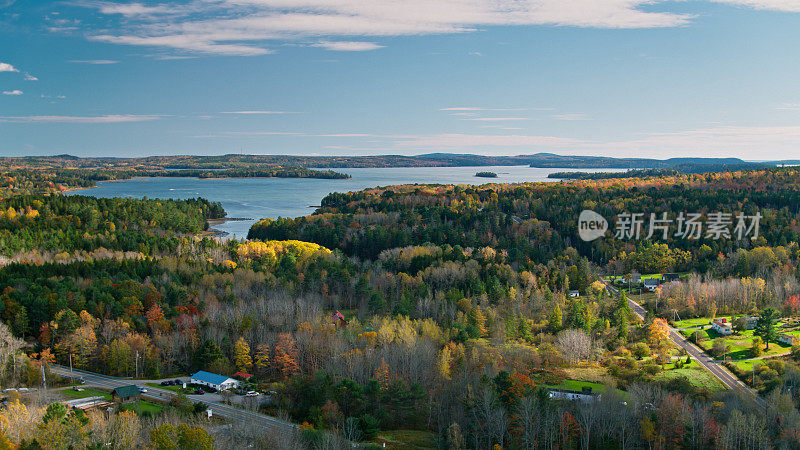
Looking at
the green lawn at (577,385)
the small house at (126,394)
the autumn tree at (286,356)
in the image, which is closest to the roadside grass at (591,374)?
the green lawn at (577,385)

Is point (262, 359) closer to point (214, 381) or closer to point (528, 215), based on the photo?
point (214, 381)

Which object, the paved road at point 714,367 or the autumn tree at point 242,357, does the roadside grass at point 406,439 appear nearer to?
the autumn tree at point 242,357

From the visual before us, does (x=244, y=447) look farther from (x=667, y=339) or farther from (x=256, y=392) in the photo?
(x=667, y=339)

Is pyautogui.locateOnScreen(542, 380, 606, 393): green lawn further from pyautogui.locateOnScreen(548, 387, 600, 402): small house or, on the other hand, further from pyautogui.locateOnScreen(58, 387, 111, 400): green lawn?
pyautogui.locateOnScreen(58, 387, 111, 400): green lawn

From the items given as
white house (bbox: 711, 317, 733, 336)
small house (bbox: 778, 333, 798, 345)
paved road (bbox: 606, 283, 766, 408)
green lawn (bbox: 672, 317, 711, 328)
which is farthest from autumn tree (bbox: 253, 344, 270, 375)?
small house (bbox: 778, 333, 798, 345)

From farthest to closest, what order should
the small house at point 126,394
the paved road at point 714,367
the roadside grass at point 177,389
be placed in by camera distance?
the paved road at point 714,367 → the roadside grass at point 177,389 → the small house at point 126,394

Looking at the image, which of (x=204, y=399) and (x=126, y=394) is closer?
(x=126, y=394)

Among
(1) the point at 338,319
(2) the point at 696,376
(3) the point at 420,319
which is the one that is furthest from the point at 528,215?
(2) the point at 696,376
